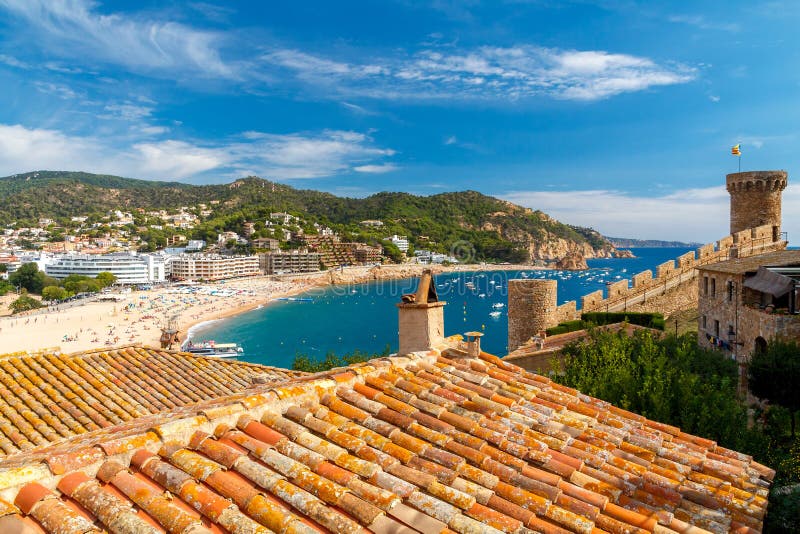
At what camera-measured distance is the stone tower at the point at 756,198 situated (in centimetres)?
2325

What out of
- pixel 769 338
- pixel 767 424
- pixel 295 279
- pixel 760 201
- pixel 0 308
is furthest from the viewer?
pixel 295 279

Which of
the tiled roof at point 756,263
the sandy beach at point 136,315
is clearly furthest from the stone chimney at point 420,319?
the sandy beach at point 136,315

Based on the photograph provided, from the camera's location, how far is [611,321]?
67.5 feet

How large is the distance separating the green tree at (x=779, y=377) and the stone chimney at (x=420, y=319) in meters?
8.38

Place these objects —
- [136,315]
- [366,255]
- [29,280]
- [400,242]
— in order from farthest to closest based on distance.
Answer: [400,242] → [366,255] → [29,280] → [136,315]

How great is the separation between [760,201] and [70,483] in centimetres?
2954

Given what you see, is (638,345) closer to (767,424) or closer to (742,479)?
(767,424)

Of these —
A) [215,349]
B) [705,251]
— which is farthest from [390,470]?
[215,349]

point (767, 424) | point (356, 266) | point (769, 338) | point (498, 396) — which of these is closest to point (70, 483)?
point (498, 396)

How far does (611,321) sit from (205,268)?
10140 cm

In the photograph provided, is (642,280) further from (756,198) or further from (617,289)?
(756,198)

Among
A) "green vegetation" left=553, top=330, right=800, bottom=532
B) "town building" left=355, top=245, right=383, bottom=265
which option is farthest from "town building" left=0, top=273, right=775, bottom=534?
"town building" left=355, top=245, right=383, bottom=265

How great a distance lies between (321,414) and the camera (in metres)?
3.34

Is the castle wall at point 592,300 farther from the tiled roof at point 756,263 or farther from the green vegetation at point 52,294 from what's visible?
the green vegetation at point 52,294
